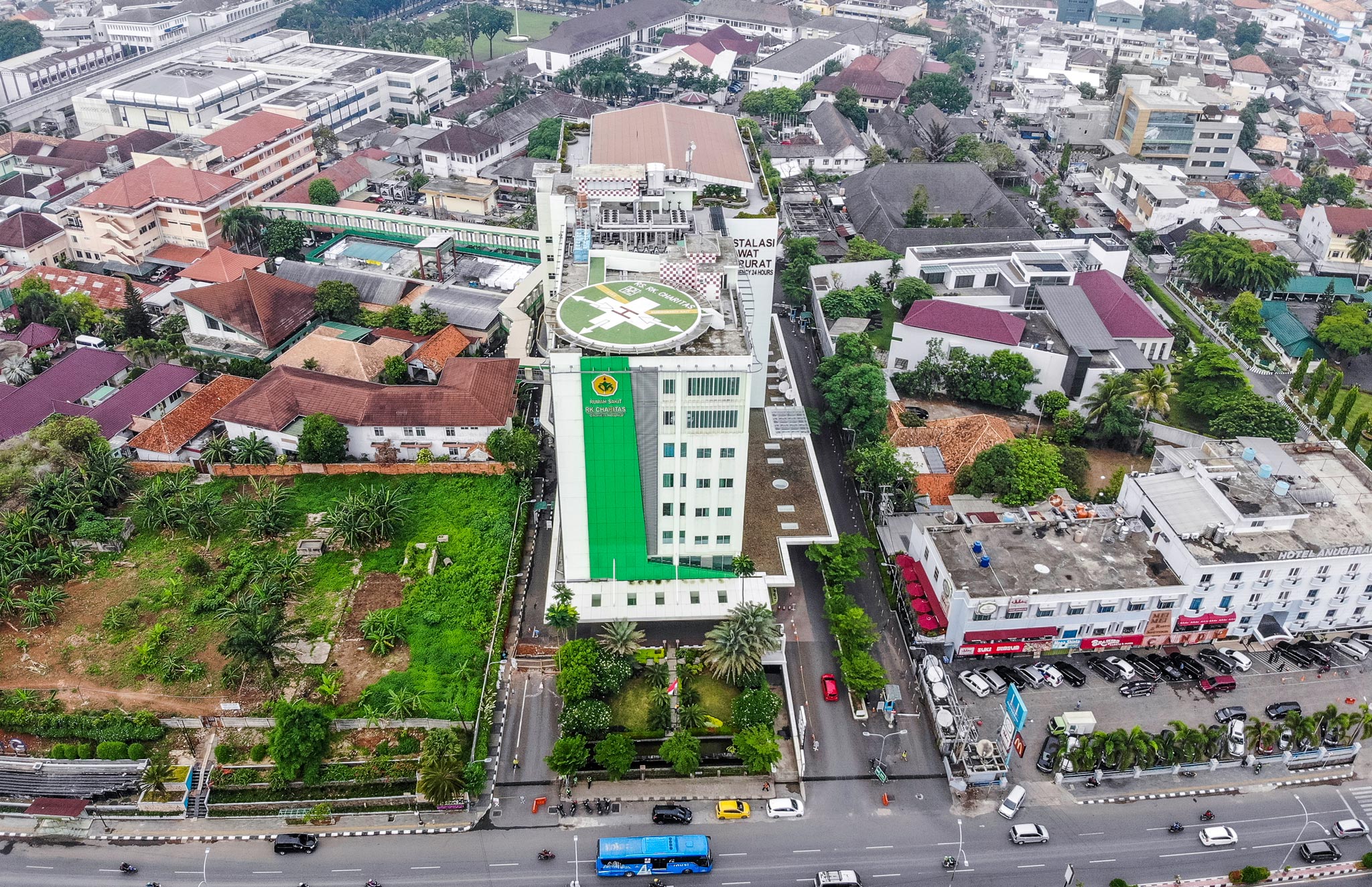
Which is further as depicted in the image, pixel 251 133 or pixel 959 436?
pixel 251 133

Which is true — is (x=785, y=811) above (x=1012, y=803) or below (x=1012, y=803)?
below

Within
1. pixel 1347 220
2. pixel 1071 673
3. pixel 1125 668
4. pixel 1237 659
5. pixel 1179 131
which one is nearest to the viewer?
pixel 1071 673

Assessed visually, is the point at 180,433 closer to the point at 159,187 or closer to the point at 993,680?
the point at 159,187

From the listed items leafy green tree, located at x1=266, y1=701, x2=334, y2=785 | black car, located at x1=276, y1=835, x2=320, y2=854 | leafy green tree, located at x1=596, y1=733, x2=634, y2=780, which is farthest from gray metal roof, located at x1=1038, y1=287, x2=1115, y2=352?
black car, located at x1=276, y1=835, x2=320, y2=854

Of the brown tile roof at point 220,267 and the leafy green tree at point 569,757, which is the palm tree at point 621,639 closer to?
the leafy green tree at point 569,757

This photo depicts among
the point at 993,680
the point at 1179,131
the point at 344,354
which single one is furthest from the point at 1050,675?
the point at 1179,131

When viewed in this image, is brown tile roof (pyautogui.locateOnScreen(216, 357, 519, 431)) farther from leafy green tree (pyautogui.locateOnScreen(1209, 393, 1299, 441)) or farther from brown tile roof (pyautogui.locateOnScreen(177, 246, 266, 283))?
leafy green tree (pyautogui.locateOnScreen(1209, 393, 1299, 441))

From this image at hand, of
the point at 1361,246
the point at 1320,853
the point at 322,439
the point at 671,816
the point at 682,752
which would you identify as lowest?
the point at 1320,853

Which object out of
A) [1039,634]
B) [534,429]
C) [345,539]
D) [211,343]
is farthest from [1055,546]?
[211,343]

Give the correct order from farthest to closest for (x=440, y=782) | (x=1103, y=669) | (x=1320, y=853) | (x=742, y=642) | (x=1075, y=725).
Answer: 1. (x=1103, y=669)
2. (x=742, y=642)
3. (x=1075, y=725)
4. (x=440, y=782)
5. (x=1320, y=853)
